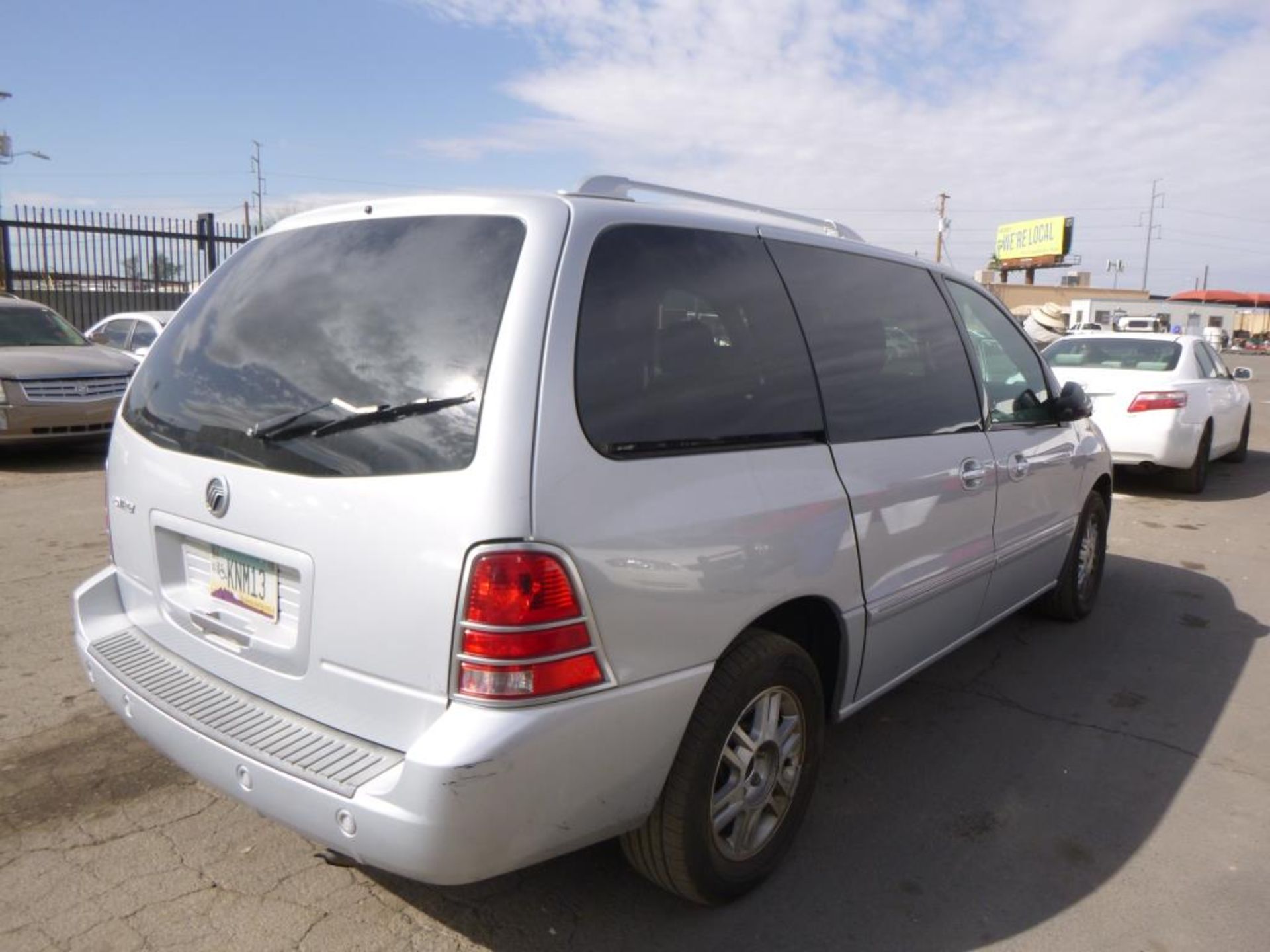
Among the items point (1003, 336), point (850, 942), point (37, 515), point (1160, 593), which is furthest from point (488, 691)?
point (37, 515)

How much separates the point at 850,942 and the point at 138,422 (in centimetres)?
249

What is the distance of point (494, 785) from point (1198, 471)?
937 centimetres

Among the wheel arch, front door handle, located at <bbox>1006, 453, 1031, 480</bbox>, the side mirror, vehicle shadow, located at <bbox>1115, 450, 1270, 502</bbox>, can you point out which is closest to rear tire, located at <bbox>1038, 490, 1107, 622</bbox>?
the side mirror

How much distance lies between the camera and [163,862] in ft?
9.06

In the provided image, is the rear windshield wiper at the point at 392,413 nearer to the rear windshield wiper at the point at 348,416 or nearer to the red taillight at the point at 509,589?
the rear windshield wiper at the point at 348,416

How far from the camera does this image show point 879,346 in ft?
10.8

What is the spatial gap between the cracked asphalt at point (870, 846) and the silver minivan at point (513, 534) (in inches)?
11.6

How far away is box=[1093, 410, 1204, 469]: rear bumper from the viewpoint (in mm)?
8719

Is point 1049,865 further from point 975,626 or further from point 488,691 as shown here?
point 488,691

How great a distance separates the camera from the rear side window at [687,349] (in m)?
2.26

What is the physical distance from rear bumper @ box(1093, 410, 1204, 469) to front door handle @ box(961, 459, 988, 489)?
5842 millimetres

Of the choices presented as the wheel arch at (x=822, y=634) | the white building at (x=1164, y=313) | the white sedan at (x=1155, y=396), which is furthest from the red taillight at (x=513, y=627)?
the white building at (x=1164, y=313)

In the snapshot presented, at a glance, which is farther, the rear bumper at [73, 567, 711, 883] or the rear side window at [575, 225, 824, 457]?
the rear side window at [575, 225, 824, 457]

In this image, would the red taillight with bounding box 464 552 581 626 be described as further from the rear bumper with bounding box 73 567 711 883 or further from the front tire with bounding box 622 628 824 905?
the front tire with bounding box 622 628 824 905
